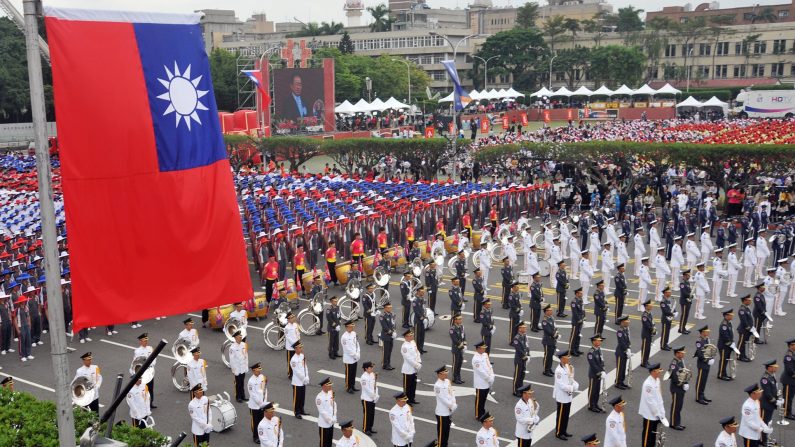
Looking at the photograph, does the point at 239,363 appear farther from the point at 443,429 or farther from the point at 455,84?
the point at 455,84

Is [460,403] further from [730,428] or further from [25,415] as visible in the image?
[25,415]

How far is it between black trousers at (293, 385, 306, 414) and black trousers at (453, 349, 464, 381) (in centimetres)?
293

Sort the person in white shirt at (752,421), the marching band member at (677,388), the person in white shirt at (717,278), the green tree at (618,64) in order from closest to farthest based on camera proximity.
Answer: the person in white shirt at (752,421), the marching band member at (677,388), the person in white shirt at (717,278), the green tree at (618,64)

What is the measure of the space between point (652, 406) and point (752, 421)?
1321mm

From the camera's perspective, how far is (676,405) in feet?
42.2

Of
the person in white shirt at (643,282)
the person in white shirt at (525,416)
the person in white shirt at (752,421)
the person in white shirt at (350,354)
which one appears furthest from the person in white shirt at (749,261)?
the person in white shirt at (525,416)

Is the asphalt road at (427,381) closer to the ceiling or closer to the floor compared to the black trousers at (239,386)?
closer to the floor

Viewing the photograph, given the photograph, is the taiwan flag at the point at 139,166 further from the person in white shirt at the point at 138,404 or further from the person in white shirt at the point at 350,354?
the person in white shirt at the point at 350,354

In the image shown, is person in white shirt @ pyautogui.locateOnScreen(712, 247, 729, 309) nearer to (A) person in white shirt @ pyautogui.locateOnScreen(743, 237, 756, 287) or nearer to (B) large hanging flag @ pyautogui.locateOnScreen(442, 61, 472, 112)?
(A) person in white shirt @ pyautogui.locateOnScreen(743, 237, 756, 287)

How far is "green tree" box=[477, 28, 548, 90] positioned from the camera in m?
89.6

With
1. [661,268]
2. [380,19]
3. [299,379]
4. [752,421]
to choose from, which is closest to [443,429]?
[299,379]

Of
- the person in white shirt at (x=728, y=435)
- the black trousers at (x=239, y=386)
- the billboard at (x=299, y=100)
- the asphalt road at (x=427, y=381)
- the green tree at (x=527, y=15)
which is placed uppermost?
the green tree at (x=527, y=15)

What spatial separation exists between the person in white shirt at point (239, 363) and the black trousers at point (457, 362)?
146 inches

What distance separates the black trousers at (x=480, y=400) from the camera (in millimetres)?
13359
